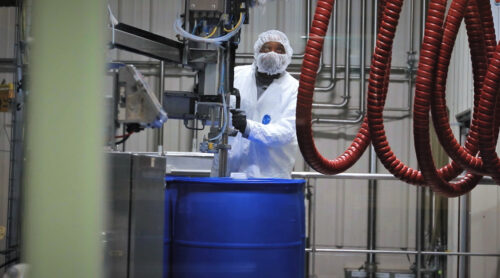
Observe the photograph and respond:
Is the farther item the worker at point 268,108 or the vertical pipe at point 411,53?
the vertical pipe at point 411,53

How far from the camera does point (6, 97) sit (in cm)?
87

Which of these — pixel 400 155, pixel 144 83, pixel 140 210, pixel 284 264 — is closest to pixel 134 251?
pixel 140 210

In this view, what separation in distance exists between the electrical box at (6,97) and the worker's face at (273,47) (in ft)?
5.68

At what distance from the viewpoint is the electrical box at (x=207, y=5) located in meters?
1.59

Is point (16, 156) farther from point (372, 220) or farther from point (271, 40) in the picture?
point (372, 220)

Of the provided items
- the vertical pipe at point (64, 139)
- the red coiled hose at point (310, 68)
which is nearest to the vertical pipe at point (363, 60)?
the red coiled hose at point (310, 68)

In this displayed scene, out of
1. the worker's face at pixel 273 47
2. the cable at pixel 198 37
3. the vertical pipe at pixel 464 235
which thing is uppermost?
the worker's face at pixel 273 47

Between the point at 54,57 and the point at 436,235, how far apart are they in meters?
3.33

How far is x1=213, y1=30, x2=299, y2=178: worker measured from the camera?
7.93 feet

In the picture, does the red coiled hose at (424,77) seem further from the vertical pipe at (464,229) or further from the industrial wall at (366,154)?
the vertical pipe at (464,229)

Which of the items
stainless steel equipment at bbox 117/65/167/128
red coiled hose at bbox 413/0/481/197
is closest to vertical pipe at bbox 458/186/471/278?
red coiled hose at bbox 413/0/481/197

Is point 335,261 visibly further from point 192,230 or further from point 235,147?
point 192,230

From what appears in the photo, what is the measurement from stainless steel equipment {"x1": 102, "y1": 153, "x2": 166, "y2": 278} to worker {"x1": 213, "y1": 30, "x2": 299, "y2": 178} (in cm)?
102

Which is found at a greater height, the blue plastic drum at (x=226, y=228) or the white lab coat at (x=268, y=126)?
the white lab coat at (x=268, y=126)
